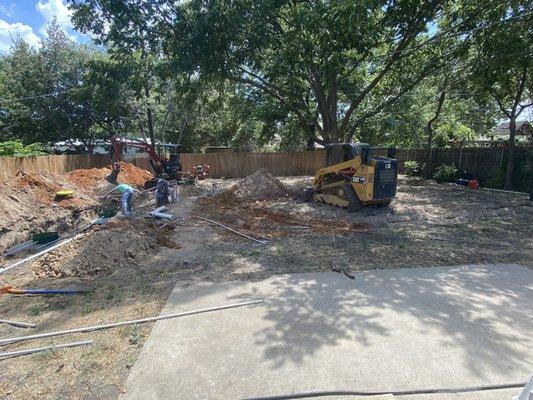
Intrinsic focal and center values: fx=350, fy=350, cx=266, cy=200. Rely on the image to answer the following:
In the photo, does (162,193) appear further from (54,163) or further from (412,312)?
(54,163)

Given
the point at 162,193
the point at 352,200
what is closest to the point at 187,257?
the point at 352,200

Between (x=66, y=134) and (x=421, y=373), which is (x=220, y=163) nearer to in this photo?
(x=66, y=134)

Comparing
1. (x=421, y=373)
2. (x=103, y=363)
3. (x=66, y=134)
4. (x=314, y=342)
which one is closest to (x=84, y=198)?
(x=103, y=363)

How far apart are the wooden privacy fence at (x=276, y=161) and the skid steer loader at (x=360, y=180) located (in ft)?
27.5

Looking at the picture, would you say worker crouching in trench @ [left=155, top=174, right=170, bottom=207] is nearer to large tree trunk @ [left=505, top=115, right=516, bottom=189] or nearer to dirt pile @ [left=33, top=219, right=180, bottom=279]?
dirt pile @ [left=33, top=219, right=180, bottom=279]

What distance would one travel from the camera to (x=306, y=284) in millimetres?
4926

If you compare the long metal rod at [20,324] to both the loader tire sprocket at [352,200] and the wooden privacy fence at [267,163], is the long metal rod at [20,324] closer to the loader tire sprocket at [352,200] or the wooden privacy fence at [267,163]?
the loader tire sprocket at [352,200]

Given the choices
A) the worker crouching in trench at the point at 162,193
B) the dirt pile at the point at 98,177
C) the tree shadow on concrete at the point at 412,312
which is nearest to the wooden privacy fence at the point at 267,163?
the dirt pile at the point at 98,177

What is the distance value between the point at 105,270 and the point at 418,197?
35.8 ft

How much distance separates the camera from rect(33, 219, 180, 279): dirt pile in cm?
574

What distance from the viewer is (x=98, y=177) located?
17.7 meters

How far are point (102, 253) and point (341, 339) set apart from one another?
443cm

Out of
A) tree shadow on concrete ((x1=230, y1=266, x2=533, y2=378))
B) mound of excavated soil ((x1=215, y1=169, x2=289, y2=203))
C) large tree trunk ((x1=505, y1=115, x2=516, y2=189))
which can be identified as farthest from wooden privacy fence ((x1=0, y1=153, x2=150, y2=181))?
large tree trunk ((x1=505, y1=115, x2=516, y2=189))

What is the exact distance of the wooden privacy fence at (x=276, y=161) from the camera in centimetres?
1559
